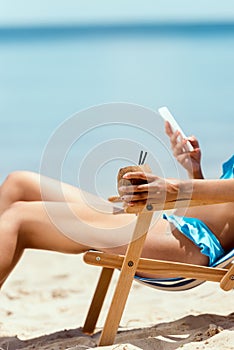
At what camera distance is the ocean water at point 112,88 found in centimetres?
784

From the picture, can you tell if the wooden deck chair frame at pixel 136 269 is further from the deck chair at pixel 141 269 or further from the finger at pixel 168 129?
the finger at pixel 168 129

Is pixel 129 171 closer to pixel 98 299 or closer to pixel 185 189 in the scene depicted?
pixel 185 189

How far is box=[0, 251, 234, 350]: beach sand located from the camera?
2785 mm

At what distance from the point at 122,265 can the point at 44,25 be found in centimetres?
3195

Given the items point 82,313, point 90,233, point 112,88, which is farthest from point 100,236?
point 112,88

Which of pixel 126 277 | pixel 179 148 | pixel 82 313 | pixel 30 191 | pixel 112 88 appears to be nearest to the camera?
pixel 126 277

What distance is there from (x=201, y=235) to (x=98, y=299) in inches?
23.1

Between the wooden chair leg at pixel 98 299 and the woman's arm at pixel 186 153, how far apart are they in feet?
1.74

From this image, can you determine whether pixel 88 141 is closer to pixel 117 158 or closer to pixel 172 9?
pixel 117 158

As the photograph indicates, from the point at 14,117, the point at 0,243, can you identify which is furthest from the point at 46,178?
the point at 14,117

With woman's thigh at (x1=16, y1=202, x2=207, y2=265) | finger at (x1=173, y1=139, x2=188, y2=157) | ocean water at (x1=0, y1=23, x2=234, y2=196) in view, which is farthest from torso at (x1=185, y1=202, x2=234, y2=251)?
ocean water at (x1=0, y1=23, x2=234, y2=196)

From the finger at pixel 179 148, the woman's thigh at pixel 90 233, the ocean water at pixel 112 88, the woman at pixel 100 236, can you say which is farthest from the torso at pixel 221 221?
the ocean water at pixel 112 88

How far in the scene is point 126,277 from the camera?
104 inches

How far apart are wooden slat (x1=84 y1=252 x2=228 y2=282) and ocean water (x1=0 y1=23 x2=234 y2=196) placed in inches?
92.8
